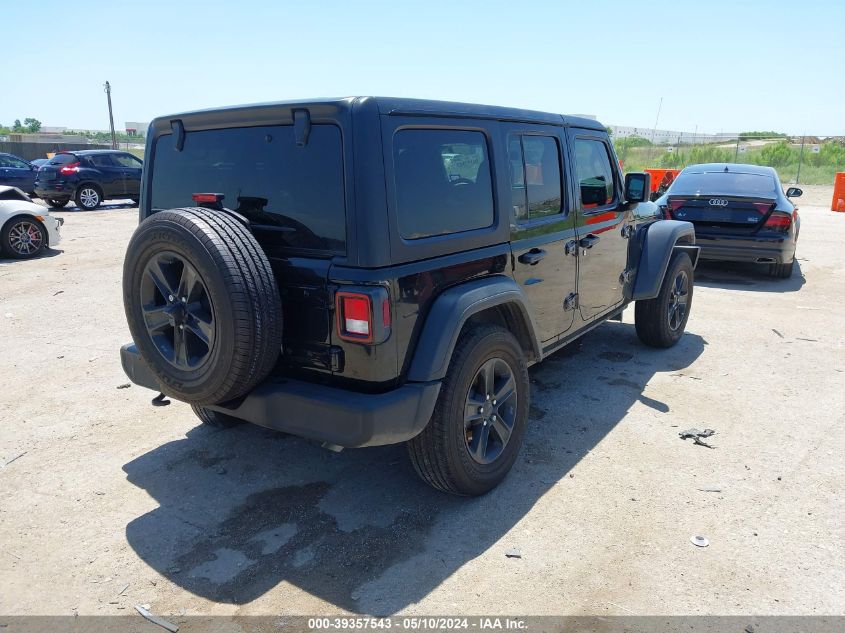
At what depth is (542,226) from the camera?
3953mm

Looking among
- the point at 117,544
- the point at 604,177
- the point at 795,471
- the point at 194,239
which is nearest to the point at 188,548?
the point at 117,544

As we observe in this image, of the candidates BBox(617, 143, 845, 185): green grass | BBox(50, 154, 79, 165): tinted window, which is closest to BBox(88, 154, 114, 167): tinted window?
BBox(50, 154, 79, 165): tinted window

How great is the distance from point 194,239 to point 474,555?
1.90 m

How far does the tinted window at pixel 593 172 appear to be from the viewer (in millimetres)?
4516

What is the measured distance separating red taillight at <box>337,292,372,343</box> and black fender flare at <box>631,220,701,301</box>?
11.0 ft

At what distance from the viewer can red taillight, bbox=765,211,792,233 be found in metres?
8.30

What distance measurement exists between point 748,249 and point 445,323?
694 centimetres

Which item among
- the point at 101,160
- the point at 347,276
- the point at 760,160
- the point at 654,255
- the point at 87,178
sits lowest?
the point at 654,255

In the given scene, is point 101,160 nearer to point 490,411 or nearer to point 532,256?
point 532,256

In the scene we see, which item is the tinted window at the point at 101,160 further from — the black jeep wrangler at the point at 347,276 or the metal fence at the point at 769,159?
the metal fence at the point at 769,159

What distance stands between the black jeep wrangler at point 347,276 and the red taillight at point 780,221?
602 centimetres

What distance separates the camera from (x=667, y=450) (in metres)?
4.03

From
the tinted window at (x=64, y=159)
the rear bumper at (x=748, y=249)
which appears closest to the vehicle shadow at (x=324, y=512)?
the rear bumper at (x=748, y=249)

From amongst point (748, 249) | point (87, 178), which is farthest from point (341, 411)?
point (87, 178)
